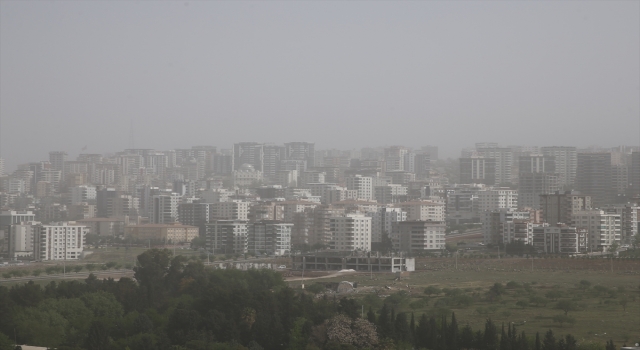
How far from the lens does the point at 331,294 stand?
25.1 metres

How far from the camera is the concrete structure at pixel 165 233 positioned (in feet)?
157

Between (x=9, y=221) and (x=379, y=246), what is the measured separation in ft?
60.2

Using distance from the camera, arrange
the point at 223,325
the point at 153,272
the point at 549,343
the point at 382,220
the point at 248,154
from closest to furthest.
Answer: the point at 549,343
the point at 223,325
the point at 153,272
the point at 382,220
the point at 248,154

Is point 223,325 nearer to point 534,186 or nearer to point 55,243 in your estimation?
point 55,243

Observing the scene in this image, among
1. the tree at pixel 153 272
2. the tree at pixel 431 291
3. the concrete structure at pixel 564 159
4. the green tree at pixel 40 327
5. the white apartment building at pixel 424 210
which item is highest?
the concrete structure at pixel 564 159

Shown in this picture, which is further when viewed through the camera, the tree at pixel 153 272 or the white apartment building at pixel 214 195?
the white apartment building at pixel 214 195

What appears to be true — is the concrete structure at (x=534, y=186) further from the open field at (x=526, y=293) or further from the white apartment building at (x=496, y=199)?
the open field at (x=526, y=293)

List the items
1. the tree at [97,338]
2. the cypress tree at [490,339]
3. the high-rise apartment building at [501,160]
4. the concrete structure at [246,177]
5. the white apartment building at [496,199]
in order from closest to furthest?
the cypress tree at [490,339], the tree at [97,338], the white apartment building at [496,199], the high-rise apartment building at [501,160], the concrete structure at [246,177]

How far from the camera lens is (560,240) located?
121 feet

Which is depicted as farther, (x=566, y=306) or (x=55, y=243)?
(x=55, y=243)

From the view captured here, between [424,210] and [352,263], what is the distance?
17.5m

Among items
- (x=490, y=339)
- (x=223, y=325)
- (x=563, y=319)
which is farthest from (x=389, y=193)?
(x=490, y=339)

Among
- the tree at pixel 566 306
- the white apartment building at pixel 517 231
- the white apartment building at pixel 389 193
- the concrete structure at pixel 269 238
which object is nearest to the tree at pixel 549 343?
the tree at pixel 566 306

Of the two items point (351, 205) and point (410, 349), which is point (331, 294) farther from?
point (351, 205)
